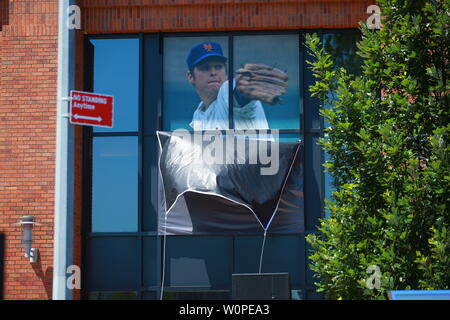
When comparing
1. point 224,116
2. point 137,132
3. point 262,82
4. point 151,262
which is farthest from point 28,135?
point 262,82

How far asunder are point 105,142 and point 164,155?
1.17 metres

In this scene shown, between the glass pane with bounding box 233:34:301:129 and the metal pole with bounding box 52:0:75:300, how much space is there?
5.21 meters

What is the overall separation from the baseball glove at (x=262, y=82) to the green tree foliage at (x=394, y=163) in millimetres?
3838

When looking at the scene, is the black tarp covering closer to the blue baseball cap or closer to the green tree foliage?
the blue baseball cap

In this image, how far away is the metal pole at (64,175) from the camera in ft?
26.7

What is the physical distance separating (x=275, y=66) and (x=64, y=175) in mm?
6084

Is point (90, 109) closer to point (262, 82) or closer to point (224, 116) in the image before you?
point (224, 116)

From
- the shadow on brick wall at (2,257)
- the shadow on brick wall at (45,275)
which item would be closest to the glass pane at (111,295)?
the shadow on brick wall at (45,275)

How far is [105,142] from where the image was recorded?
13.6 metres
